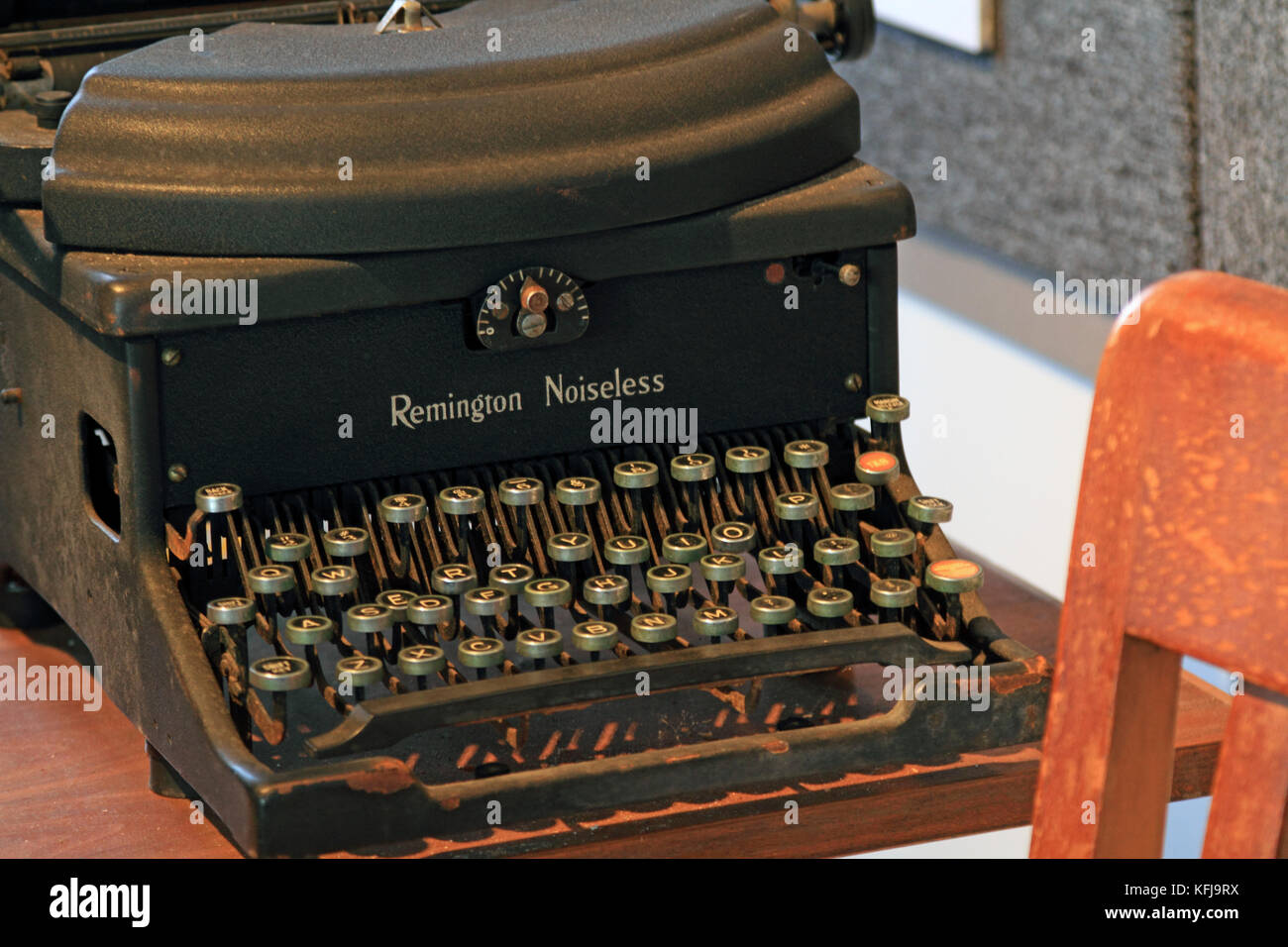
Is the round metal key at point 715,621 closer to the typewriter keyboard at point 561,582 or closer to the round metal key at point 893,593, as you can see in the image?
the typewriter keyboard at point 561,582

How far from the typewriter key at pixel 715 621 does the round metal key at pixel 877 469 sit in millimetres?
216

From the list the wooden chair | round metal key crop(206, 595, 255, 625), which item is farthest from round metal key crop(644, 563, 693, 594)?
the wooden chair

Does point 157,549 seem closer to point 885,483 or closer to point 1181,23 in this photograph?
point 885,483

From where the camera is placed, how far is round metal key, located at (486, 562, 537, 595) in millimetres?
1733

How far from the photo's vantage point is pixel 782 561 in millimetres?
1792

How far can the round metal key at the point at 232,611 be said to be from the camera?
5.44ft

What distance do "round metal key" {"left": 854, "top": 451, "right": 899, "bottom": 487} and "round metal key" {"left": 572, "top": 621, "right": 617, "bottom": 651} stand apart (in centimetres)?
32

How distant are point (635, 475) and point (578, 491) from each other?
0.19 feet

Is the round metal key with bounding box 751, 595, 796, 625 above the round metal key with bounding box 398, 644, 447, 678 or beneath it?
beneath

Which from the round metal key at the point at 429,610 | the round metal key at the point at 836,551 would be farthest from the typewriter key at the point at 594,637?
the round metal key at the point at 836,551

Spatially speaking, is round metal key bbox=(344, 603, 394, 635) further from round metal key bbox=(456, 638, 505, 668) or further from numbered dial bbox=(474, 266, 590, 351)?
numbered dial bbox=(474, 266, 590, 351)

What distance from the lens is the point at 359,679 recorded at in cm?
163

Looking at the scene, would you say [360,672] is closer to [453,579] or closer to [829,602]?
[453,579]

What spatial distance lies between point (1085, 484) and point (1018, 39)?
315cm
